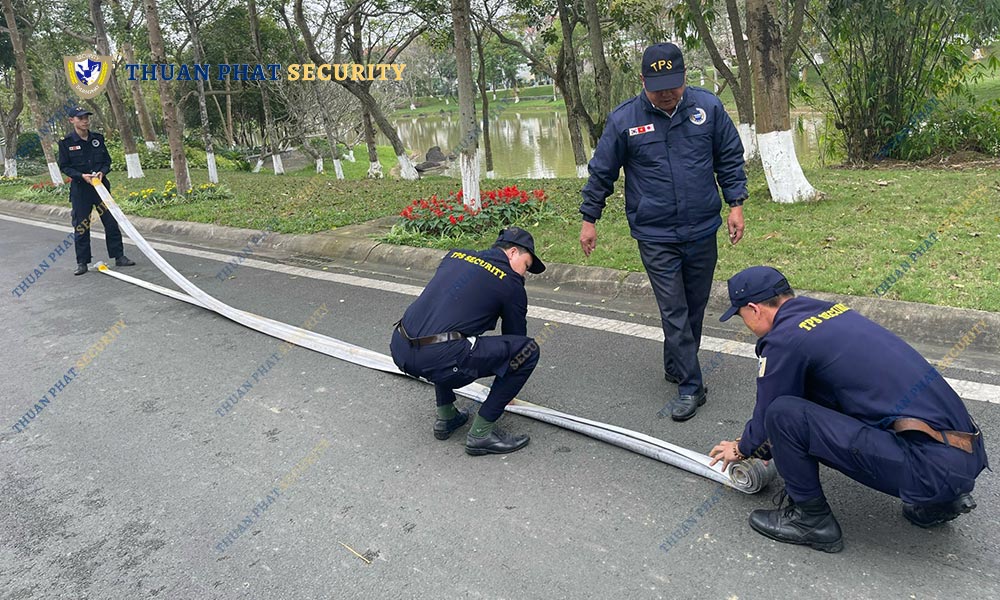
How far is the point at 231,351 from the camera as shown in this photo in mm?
5219

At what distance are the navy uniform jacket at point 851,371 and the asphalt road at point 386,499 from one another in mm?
534

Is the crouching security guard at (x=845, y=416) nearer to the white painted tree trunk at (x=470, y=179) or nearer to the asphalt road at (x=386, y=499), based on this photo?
the asphalt road at (x=386, y=499)

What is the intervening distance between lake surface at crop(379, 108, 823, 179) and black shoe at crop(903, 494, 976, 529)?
10.9 meters

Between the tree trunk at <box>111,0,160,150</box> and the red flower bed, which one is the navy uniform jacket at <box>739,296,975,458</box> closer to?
the red flower bed

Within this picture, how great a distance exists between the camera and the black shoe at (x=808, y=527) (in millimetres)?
2576

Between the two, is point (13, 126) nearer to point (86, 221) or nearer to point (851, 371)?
point (86, 221)

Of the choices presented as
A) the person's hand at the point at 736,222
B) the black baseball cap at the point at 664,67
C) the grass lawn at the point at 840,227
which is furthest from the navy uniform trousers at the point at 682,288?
the grass lawn at the point at 840,227

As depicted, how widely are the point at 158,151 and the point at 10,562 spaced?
24.5 meters

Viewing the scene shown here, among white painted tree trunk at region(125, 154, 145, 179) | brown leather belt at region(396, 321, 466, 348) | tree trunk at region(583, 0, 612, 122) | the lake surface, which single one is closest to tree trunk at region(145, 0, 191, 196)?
white painted tree trunk at region(125, 154, 145, 179)

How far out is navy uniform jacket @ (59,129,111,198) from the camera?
7.93 m

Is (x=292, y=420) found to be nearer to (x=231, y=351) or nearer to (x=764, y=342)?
(x=231, y=351)

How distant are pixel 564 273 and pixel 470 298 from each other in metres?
2.87

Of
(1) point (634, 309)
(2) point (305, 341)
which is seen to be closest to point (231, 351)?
(2) point (305, 341)

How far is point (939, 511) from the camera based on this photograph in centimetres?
256
